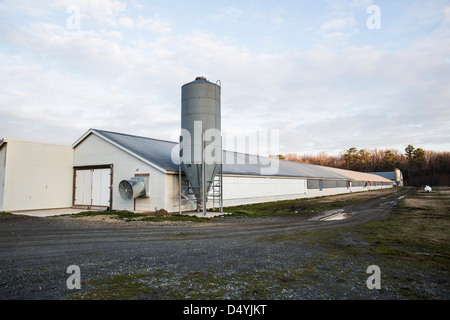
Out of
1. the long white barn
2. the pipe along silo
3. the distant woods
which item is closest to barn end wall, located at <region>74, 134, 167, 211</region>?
the long white barn

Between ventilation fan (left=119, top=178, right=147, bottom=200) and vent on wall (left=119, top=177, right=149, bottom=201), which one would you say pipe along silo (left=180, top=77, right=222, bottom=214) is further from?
ventilation fan (left=119, top=178, right=147, bottom=200)

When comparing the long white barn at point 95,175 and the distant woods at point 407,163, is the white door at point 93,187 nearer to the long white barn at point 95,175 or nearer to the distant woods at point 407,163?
the long white barn at point 95,175

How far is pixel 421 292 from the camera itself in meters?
4.84

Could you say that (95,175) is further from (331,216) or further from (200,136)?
(331,216)

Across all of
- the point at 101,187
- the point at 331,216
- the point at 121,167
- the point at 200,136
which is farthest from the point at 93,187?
the point at 331,216

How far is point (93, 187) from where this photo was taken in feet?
68.7

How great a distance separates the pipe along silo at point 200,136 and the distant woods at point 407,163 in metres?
87.8

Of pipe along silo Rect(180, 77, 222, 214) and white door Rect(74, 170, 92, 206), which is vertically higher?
pipe along silo Rect(180, 77, 222, 214)

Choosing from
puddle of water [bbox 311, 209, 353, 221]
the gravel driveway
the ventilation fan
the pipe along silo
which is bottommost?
puddle of water [bbox 311, 209, 353, 221]

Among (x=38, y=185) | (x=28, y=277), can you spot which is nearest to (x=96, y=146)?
(x=38, y=185)

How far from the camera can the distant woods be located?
109 m

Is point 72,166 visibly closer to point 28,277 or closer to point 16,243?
point 16,243

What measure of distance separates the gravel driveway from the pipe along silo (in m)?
7.18

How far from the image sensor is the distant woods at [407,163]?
109125 mm
